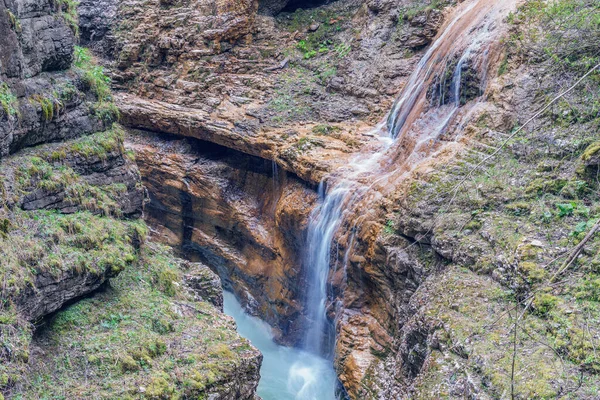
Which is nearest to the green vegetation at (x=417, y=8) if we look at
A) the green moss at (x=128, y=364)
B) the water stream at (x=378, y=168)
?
the water stream at (x=378, y=168)

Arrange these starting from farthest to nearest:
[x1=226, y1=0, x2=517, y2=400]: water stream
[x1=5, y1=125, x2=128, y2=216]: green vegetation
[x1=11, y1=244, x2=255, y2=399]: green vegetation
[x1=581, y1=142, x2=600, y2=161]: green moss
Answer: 1. [x1=226, y1=0, x2=517, y2=400]: water stream
2. [x1=5, y1=125, x2=128, y2=216]: green vegetation
3. [x1=581, y1=142, x2=600, y2=161]: green moss
4. [x1=11, y1=244, x2=255, y2=399]: green vegetation

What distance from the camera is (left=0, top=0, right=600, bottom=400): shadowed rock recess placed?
6.74 metres

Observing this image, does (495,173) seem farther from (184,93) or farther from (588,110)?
(184,93)

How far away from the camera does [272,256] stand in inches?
583

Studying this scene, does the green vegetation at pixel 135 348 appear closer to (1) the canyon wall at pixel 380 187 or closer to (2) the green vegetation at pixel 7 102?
(1) the canyon wall at pixel 380 187

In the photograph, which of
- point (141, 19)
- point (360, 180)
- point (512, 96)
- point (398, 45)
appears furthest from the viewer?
point (141, 19)

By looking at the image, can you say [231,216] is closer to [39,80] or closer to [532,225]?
[39,80]

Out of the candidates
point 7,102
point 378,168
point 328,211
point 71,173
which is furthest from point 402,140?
point 7,102

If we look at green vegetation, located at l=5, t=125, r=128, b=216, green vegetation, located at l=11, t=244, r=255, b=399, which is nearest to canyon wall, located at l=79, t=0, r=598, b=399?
green vegetation, located at l=11, t=244, r=255, b=399

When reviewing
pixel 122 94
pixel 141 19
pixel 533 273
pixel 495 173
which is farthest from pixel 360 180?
pixel 141 19

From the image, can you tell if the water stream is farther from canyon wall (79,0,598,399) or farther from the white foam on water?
canyon wall (79,0,598,399)

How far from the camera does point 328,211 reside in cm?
1234

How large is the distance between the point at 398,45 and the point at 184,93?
6997 mm

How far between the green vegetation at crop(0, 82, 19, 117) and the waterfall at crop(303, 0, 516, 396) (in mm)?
6776
